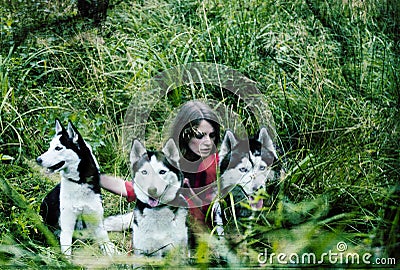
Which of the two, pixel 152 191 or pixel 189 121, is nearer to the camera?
pixel 152 191

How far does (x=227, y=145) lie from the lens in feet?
8.29

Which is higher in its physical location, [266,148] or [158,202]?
[266,148]

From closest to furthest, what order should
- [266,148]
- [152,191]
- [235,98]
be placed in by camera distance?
[152,191], [266,148], [235,98]

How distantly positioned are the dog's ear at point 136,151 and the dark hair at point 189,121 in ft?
0.50

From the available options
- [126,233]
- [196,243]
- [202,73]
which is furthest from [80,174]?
[202,73]

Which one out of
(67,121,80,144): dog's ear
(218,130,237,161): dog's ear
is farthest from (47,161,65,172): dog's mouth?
(218,130,237,161): dog's ear

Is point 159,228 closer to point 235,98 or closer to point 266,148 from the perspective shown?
point 266,148

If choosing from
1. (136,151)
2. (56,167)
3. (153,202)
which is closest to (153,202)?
(153,202)

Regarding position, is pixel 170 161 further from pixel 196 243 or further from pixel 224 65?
pixel 224 65

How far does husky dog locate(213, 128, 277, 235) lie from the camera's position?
2.53m

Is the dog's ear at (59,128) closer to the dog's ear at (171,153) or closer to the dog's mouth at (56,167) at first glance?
the dog's mouth at (56,167)

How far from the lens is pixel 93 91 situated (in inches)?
111

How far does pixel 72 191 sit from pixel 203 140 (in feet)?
1.90

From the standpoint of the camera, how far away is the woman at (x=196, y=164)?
2498 mm
